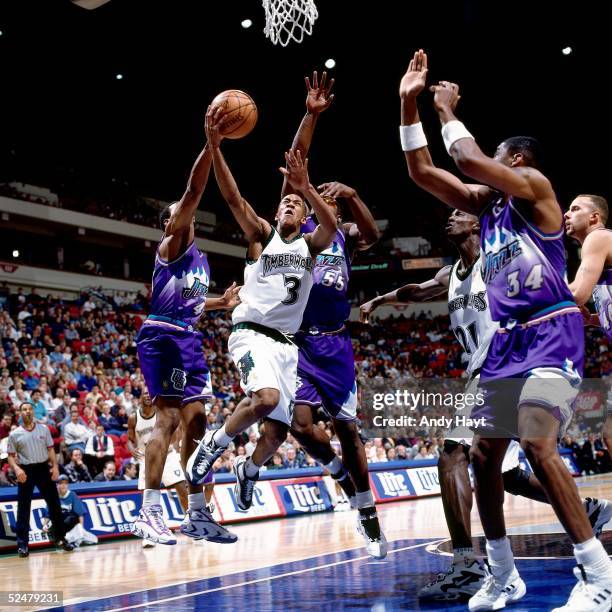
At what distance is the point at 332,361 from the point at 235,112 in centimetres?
205

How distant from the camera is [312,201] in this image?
5.89 metres

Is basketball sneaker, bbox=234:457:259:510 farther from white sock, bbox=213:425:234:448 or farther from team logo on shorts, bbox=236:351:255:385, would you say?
team logo on shorts, bbox=236:351:255:385

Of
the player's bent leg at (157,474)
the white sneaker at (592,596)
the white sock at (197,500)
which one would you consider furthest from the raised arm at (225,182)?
the white sneaker at (592,596)

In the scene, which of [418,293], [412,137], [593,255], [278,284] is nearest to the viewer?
[412,137]

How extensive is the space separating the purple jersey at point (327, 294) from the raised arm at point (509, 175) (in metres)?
2.44

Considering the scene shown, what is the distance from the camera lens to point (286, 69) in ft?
72.9

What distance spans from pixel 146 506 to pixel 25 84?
2253 centimetres

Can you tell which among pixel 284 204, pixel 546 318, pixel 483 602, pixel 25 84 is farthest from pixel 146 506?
pixel 25 84

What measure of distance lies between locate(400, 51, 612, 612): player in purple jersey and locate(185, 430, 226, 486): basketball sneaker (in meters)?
2.22

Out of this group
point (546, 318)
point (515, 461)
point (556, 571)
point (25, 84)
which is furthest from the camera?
point (25, 84)

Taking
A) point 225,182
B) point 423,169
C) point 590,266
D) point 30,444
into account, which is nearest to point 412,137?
point 423,169

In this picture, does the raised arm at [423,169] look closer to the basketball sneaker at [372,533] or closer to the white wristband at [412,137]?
the white wristband at [412,137]

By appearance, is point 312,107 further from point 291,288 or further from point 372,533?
point 372,533

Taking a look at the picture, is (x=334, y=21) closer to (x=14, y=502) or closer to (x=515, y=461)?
(x=14, y=502)
